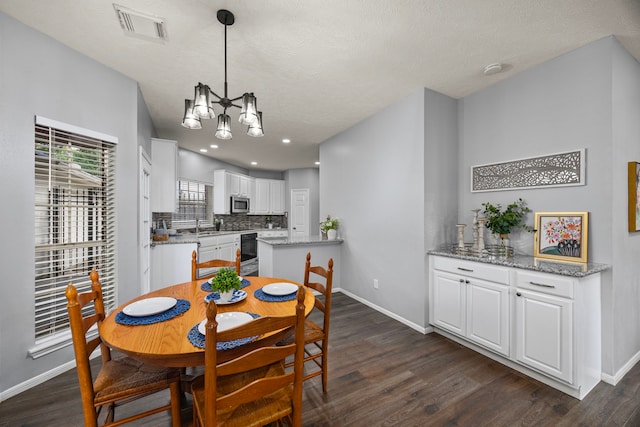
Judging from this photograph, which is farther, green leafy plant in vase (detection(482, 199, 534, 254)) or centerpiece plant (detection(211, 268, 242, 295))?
green leafy plant in vase (detection(482, 199, 534, 254))

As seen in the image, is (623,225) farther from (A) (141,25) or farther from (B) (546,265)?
(A) (141,25)

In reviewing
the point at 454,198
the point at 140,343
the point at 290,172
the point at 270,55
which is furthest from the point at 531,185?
the point at 290,172

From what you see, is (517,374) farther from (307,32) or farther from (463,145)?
(307,32)

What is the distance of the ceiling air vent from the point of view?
185 centimetres

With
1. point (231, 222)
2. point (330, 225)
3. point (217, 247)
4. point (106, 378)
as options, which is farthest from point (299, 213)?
point (106, 378)

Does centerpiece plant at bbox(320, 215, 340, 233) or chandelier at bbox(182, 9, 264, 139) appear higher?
chandelier at bbox(182, 9, 264, 139)

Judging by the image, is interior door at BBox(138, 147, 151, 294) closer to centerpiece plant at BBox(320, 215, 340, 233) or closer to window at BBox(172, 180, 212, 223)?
window at BBox(172, 180, 212, 223)

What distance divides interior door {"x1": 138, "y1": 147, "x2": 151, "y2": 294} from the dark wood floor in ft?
3.95

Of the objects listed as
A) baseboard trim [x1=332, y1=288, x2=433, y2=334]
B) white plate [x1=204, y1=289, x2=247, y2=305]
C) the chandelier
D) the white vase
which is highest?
the chandelier

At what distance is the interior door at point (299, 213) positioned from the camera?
7824 mm

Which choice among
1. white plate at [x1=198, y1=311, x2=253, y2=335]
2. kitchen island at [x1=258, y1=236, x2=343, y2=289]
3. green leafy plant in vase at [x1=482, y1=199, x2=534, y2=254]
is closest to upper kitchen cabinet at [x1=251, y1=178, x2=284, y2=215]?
kitchen island at [x1=258, y1=236, x2=343, y2=289]

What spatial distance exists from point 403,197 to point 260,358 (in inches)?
101

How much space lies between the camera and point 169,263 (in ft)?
13.4

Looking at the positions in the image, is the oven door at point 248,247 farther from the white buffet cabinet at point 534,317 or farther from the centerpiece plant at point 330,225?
the white buffet cabinet at point 534,317
